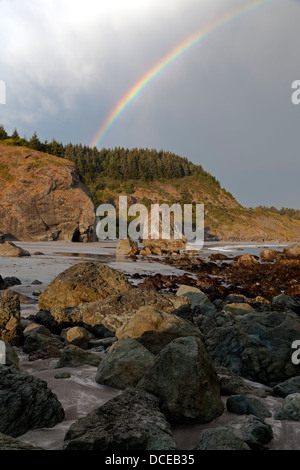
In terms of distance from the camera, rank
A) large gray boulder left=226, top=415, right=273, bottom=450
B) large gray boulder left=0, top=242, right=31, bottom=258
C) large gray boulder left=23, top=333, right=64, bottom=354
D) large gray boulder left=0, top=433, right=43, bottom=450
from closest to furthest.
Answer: large gray boulder left=0, top=433, right=43, bottom=450 < large gray boulder left=226, top=415, right=273, bottom=450 < large gray boulder left=23, top=333, right=64, bottom=354 < large gray boulder left=0, top=242, right=31, bottom=258

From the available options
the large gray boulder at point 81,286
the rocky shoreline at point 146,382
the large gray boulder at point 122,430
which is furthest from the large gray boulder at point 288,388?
the large gray boulder at point 81,286

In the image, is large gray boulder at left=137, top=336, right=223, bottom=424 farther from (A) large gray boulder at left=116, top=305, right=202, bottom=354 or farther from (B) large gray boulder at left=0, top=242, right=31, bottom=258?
(B) large gray boulder at left=0, top=242, right=31, bottom=258

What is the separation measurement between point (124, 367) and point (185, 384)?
3.35ft

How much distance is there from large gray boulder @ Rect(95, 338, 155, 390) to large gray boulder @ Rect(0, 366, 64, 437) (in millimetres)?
817

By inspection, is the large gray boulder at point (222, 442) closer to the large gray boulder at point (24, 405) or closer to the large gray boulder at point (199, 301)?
the large gray boulder at point (24, 405)

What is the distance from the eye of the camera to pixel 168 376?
2939 millimetres

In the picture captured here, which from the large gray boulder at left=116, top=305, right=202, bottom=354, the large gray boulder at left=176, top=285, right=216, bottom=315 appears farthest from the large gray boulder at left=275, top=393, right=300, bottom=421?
the large gray boulder at left=176, top=285, right=216, bottom=315

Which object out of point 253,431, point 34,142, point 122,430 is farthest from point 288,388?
point 34,142

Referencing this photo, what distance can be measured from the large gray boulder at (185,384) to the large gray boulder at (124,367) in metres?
0.45

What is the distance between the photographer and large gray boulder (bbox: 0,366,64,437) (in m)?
2.48

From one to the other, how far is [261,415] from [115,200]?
4107 inches

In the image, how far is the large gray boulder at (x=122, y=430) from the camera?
7.06 feet

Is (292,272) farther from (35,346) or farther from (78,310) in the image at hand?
(35,346)

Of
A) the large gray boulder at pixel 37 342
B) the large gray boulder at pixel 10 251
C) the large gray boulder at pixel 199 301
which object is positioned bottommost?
the large gray boulder at pixel 199 301
